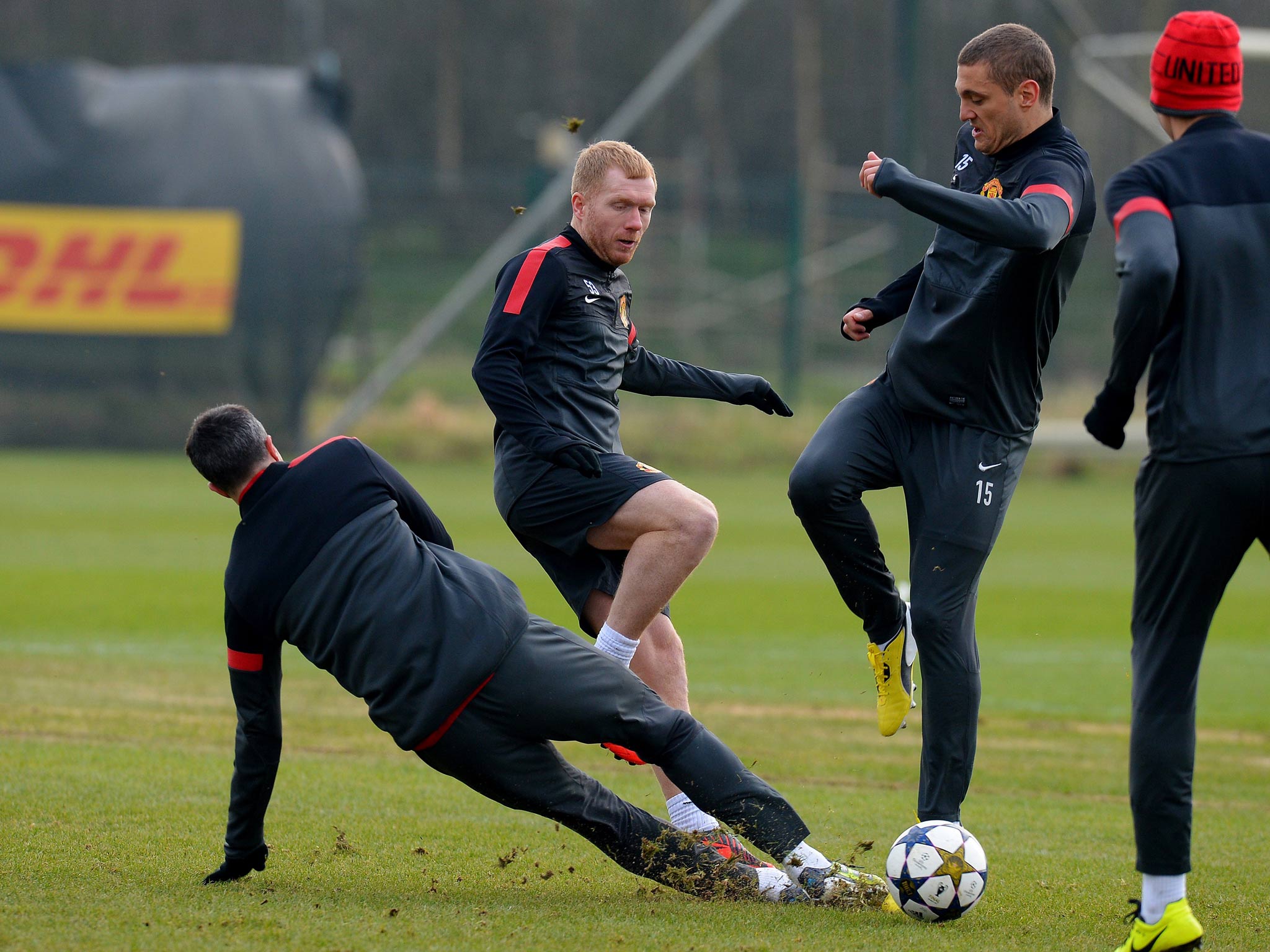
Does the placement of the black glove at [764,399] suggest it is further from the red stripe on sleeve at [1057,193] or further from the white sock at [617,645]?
the red stripe on sleeve at [1057,193]

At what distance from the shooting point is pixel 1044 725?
8977mm

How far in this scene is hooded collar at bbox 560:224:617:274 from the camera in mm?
5375

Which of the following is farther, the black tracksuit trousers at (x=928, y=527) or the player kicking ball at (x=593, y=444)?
the player kicking ball at (x=593, y=444)

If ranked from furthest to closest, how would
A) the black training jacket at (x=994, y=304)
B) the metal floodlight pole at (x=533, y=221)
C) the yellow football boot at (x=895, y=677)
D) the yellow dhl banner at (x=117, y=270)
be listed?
1. the yellow dhl banner at (x=117, y=270)
2. the metal floodlight pole at (x=533, y=221)
3. the yellow football boot at (x=895, y=677)
4. the black training jacket at (x=994, y=304)

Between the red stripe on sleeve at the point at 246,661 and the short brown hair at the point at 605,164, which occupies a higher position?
the short brown hair at the point at 605,164

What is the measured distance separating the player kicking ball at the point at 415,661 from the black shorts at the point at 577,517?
629mm

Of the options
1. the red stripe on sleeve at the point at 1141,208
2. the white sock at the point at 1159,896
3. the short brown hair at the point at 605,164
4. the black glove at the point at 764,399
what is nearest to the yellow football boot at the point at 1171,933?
the white sock at the point at 1159,896

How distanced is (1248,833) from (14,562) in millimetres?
12065

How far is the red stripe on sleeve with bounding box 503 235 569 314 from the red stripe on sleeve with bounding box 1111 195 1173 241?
1.93m

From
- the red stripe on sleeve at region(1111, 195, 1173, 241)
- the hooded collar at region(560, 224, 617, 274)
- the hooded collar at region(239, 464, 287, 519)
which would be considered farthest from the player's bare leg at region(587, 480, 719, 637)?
the red stripe on sleeve at region(1111, 195, 1173, 241)

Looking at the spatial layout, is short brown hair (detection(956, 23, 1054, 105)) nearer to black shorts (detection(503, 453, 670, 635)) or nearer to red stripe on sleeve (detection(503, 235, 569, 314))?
red stripe on sleeve (detection(503, 235, 569, 314))

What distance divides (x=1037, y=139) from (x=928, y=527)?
4.37 ft

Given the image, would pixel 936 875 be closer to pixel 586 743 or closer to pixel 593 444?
pixel 586 743

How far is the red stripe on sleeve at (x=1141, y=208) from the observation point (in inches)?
159
